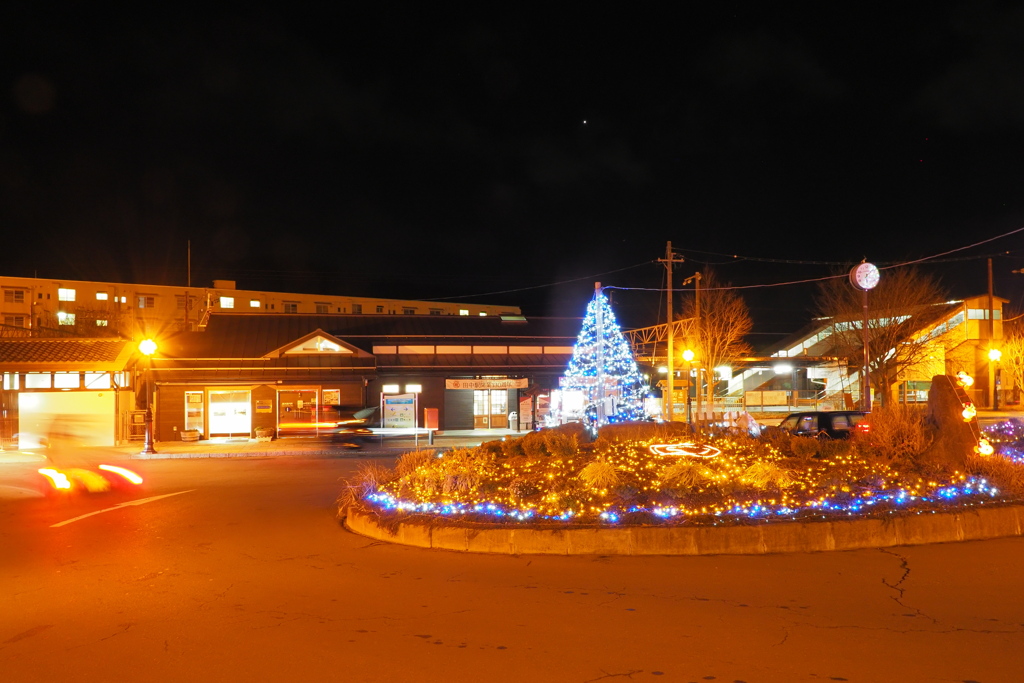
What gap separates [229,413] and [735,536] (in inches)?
1128

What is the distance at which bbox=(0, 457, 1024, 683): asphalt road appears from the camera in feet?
19.2

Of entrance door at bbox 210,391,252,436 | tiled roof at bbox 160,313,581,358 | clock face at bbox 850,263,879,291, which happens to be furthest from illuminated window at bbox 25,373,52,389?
clock face at bbox 850,263,879,291

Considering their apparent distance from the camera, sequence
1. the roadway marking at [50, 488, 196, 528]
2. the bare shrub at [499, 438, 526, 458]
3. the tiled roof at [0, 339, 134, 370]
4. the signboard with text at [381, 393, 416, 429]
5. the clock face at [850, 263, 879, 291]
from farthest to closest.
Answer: the signboard with text at [381, 393, 416, 429], the tiled roof at [0, 339, 134, 370], the clock face at [850, 263, 879, 291], the bare shrub at [499, 438, 526, 458], the roadway marking at [50, 488, 196, 528]

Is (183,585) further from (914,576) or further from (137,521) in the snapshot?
(914,576)

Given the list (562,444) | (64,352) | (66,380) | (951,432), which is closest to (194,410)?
(66,380)

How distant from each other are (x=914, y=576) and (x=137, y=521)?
1113 centimetres

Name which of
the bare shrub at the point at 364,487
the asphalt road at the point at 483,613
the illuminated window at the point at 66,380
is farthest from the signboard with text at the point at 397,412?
the asphalt road at the point at 483,613

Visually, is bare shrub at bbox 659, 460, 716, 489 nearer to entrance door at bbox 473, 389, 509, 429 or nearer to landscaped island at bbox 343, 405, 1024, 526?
landscaped island at bbox 343, 405, 1024, 526

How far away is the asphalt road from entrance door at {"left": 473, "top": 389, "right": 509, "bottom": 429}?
2683cm

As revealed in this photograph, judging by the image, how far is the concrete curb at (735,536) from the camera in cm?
945

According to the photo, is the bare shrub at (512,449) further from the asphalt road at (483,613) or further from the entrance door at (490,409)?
the entrance door at (490,409)

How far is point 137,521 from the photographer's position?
41.3 feet

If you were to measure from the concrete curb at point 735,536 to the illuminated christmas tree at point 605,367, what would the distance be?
19139 millimetres

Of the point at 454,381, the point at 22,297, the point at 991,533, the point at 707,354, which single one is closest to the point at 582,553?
the point at 991,533
